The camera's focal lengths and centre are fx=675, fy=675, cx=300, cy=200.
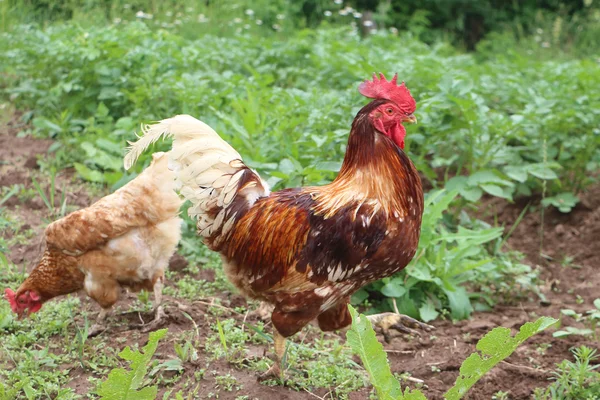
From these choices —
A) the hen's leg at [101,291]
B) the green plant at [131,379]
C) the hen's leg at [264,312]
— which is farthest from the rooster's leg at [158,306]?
the green plant at [131,379]

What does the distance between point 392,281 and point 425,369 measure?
2.63 ft

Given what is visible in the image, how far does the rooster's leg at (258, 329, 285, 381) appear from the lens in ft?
11.8

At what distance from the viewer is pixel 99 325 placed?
4305 mm

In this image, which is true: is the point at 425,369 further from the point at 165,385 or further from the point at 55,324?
the point at 55,324

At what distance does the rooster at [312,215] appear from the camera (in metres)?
3.40

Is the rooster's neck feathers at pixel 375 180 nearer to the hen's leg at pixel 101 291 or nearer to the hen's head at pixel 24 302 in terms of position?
the hen's leg at pixel 101 291

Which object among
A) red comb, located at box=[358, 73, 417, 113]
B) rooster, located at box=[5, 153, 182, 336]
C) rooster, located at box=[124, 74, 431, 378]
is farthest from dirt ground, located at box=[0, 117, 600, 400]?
red comb, located at box=[358, 73, 417, 113]

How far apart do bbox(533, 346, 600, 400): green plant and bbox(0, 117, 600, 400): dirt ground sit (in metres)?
0.16

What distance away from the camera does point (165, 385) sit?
11.8ft

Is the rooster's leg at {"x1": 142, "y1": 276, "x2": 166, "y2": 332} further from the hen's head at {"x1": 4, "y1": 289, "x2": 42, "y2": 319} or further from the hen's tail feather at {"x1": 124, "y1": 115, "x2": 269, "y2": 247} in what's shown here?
the hen's tail feather at {"x1": 124, "y1": 115, "x2": 269, "y2": 247}

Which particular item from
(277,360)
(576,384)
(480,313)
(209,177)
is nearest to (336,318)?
(277,360)

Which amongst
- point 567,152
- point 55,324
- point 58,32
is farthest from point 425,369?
point 58,32

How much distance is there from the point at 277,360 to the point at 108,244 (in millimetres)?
1361

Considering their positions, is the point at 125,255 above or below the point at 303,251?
below
